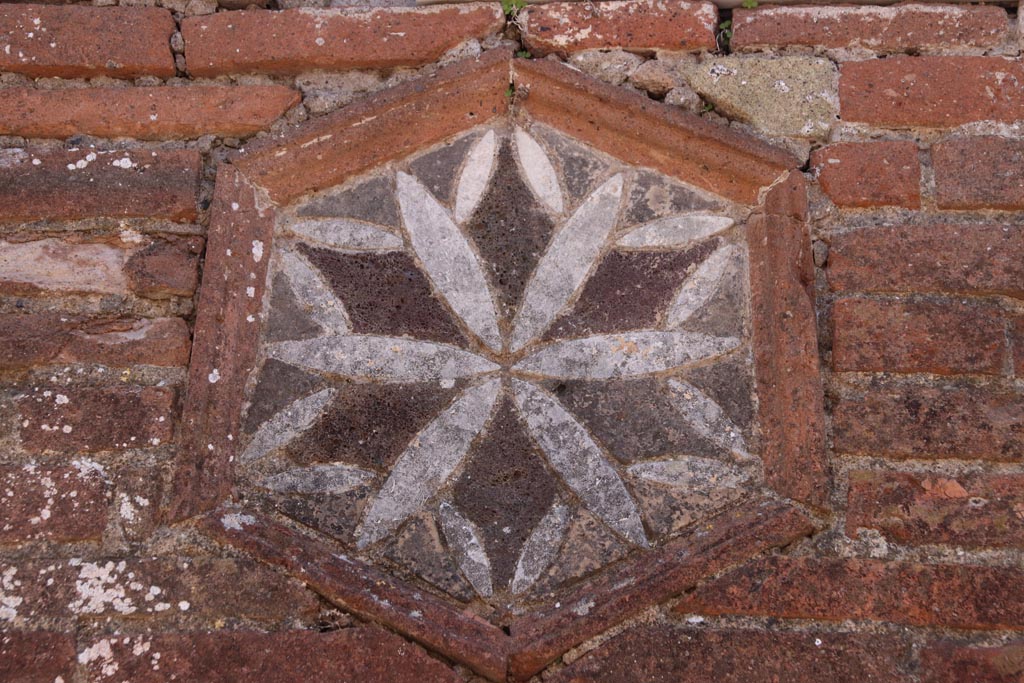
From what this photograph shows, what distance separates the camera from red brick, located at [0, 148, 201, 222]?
1.78m

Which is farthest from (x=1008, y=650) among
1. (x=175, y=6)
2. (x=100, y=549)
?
(x=175, y=6)

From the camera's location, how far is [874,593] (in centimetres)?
148

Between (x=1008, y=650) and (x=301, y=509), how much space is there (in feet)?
4.09

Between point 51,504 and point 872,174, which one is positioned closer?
point 51,504

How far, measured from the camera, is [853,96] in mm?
1796

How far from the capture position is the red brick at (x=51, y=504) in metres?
1.56

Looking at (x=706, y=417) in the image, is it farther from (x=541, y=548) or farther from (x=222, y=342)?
(x=222, y=342)

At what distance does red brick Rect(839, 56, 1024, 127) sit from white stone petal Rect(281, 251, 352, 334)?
1113 mm

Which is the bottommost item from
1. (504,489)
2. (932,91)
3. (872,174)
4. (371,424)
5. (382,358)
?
(504,489)

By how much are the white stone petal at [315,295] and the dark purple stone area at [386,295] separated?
0.02m

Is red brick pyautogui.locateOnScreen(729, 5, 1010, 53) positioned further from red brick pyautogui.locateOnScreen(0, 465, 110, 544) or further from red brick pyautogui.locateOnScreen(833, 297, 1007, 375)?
red brick pyautogui.locateOnScreen(0, 465, 110, 544)

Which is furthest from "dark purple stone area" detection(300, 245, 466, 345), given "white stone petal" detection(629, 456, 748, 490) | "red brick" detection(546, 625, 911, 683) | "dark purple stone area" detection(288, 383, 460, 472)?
"red brick" detection(546, 625, 911, 683)

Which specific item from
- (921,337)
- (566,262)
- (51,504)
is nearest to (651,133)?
(566,262)

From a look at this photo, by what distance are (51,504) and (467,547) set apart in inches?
29.8
